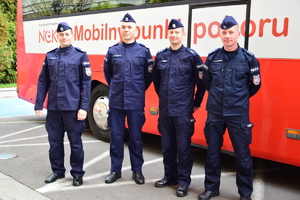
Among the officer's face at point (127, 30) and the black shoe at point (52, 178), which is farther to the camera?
Result: the black shoe at point (52, 178)

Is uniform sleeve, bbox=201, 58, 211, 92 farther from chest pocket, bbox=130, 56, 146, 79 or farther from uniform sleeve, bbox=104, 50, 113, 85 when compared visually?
uniform sleeve, bbox=104, 50, 113, 85

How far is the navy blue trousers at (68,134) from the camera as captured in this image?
15.5 feet

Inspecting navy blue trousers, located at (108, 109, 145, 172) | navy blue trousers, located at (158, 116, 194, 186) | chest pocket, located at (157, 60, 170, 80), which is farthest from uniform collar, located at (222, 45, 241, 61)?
navy blue trousers, located at (108, 109, 145, 172)

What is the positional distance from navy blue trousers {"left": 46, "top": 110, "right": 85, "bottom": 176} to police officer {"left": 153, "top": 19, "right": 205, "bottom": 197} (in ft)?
3.29

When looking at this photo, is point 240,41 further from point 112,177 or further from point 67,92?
point 112,177

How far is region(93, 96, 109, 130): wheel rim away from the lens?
22.7ft

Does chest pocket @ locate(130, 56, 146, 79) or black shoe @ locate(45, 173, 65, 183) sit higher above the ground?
chest pocket @ locate(130, 56, 146, 79)

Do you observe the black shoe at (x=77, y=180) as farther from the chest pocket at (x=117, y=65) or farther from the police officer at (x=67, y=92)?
the chest pocket at (x=117, y=65)

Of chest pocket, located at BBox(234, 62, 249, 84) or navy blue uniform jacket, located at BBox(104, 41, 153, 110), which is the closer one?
chest pocket, located at BBox(234, 62, 249, 84)

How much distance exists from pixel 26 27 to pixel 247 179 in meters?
6.27

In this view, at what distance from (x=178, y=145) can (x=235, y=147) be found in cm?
67

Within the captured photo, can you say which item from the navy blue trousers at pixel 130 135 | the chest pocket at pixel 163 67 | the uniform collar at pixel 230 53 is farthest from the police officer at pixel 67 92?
the uniform collar at pixel 230 53

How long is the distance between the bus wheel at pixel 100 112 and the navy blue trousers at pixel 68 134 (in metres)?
2.07

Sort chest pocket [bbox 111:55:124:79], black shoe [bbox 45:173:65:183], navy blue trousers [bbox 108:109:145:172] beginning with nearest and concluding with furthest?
chest pocket [bbox 111:55:124:79] → navy blue trousers [bbox 108:109:145:172] → black shoe [bbox 45:173:65:183]
